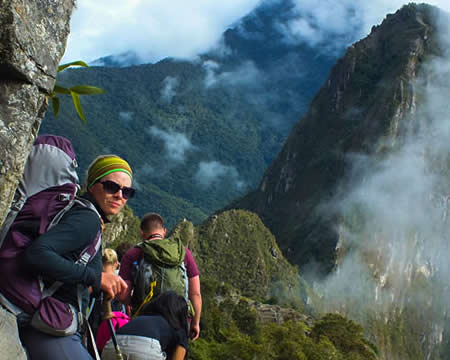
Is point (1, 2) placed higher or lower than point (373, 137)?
lower

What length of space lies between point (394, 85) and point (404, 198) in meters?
32.2

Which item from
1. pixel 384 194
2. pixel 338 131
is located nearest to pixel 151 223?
pixel 384 194

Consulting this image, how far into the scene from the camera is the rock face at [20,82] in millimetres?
2895

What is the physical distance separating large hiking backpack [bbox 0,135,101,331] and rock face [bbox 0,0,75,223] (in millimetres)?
125

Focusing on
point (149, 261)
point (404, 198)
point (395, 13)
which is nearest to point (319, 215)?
point (404, 198)

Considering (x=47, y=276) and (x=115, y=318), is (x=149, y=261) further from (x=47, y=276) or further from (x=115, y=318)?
(x=47, y=276)

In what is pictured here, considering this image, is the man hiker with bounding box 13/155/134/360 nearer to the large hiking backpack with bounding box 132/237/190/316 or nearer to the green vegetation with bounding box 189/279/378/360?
the large hiking backpack with bounding box 132/237/190/316

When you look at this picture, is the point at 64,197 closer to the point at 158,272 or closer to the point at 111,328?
the point at 111,328

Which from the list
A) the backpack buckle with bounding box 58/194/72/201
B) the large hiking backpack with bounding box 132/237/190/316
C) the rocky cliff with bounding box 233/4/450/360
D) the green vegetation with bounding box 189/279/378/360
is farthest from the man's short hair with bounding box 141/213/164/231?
the rocky cliff with bounding box 233/4/450/360

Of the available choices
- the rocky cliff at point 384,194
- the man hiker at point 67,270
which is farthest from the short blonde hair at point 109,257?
the rocky cliff at point 384,194

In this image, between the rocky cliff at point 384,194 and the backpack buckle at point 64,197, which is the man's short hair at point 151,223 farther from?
the rocky cliff at point 384,194

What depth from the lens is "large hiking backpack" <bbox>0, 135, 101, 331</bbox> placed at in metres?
2.92

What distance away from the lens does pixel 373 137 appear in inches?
6029

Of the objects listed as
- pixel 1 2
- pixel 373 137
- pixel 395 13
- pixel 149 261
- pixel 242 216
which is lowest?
pixel 149 261
